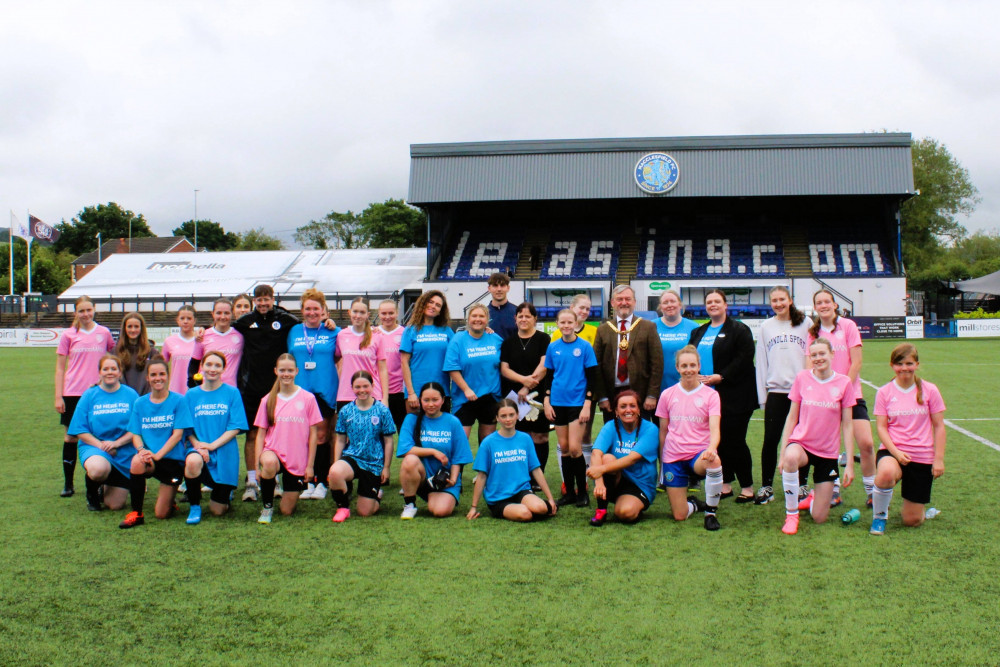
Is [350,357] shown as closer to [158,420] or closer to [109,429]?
[158,420]

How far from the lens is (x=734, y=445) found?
619cm

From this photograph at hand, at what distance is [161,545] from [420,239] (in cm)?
5872

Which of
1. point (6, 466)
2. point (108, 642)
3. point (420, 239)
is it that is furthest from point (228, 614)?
point (420, 239)

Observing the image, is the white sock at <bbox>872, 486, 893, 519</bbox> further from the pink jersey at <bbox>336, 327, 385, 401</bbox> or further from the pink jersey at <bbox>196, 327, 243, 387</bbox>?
the pink jersey at <bbox>196, 327, 243, 387</bbox>

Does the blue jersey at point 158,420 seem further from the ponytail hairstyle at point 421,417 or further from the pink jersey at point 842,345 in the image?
the pink jersey at point 842,345

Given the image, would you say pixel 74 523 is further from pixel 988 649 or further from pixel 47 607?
pixel 988 649

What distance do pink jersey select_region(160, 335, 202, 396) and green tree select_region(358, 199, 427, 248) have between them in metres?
55.3

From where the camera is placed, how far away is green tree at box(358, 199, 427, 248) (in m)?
62.2

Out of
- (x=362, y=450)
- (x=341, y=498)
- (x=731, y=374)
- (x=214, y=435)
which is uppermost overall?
(x=731, y=374)

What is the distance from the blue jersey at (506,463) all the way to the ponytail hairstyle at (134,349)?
3321 mm

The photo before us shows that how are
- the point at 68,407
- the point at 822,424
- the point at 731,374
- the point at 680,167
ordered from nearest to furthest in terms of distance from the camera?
1. the point at 822,424
2. the point at 731,374
3. the point at 68,407
4. the point at 680,167

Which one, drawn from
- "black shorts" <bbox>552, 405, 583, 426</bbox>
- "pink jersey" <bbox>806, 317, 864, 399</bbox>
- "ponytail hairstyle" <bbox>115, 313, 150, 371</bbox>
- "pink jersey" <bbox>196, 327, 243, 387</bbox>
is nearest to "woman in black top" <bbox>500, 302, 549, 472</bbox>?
"black shorts" <bbox>552, 405, 583, 426</bbox>

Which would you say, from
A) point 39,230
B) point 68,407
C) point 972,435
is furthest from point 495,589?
point 39,230

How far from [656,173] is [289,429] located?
98.7ft
